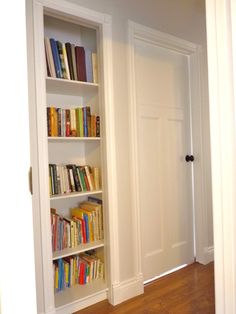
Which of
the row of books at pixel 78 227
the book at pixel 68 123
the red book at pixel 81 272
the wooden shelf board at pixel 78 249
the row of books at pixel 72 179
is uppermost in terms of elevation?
the book at pixel 68 123

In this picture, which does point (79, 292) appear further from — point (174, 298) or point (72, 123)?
point (72, 123)

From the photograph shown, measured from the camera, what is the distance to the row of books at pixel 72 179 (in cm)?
186

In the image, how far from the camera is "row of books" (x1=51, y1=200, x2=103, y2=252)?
6.11 ft

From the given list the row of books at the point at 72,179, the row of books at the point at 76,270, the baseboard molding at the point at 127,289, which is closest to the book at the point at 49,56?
the row of books at the point at 72,179

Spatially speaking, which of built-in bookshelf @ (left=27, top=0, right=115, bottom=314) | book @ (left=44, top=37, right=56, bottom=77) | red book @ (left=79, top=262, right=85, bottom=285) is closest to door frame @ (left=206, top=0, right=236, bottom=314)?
built-in bookshelf @ (left=27, top=0, right=115, bottom=314)

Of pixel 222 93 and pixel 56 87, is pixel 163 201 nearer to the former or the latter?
pixel 56 87

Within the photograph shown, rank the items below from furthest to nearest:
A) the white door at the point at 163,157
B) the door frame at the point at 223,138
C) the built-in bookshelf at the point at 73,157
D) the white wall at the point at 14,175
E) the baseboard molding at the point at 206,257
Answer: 1. the baseboard molding at the point at 206,257
2. the white door at the point at 163,157
3. the built-in bookshelf at the point at 73,157
4. the door frame at the point at 223,138
5. the white wall at the point at 14,175

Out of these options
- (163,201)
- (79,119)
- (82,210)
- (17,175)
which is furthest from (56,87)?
(17,175)

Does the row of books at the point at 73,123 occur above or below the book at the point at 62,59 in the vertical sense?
below

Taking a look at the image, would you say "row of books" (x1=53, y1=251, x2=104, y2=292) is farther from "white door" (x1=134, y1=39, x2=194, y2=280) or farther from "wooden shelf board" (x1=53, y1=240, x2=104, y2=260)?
"white door" (x1=134, y1=39, x2=194, y2=280)

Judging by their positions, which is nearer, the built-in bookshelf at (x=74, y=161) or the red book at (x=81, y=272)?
the built-in bookshelf at (x=74, y=161)

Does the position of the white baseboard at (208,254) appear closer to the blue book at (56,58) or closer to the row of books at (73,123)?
the row of books at (73,123)

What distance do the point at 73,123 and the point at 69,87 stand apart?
274mm

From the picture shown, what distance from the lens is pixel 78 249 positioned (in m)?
1.88
